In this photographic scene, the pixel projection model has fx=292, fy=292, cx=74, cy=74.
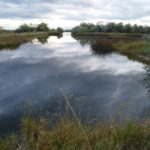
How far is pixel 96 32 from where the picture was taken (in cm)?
13525

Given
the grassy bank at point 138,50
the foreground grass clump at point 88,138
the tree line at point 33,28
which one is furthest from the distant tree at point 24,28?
the foreground grass clump at point 88,138

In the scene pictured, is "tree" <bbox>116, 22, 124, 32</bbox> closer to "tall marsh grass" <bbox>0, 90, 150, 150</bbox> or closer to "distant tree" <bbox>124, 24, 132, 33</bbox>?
"distant tree" <bbox>124, 24, 132, 33</bbox>

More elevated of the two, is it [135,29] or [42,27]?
[42,27]

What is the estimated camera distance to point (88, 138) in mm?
6980

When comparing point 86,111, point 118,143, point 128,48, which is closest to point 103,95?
point 86,111

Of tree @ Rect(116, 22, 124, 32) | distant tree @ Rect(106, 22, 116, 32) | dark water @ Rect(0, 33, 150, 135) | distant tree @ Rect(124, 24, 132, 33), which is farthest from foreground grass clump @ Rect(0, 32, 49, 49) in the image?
distant tree @ Rect(124, 24, 132, 33)

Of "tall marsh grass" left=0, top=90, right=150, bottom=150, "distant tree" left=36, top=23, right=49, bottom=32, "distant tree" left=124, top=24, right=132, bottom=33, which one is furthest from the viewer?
"distant tree" left=36, top=23, right=49, bottom=32

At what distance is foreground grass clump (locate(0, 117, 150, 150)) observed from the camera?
254 inches

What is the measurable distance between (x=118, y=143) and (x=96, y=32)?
429ft

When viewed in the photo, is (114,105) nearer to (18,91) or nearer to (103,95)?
(103,95)

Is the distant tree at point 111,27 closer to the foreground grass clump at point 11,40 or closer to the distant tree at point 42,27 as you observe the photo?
the distant tree at point 42,27

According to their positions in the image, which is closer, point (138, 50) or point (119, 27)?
point (138, 50)

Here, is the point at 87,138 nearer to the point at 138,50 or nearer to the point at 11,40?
the point at 138,50

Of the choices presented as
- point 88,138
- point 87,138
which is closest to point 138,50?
point 88,138
